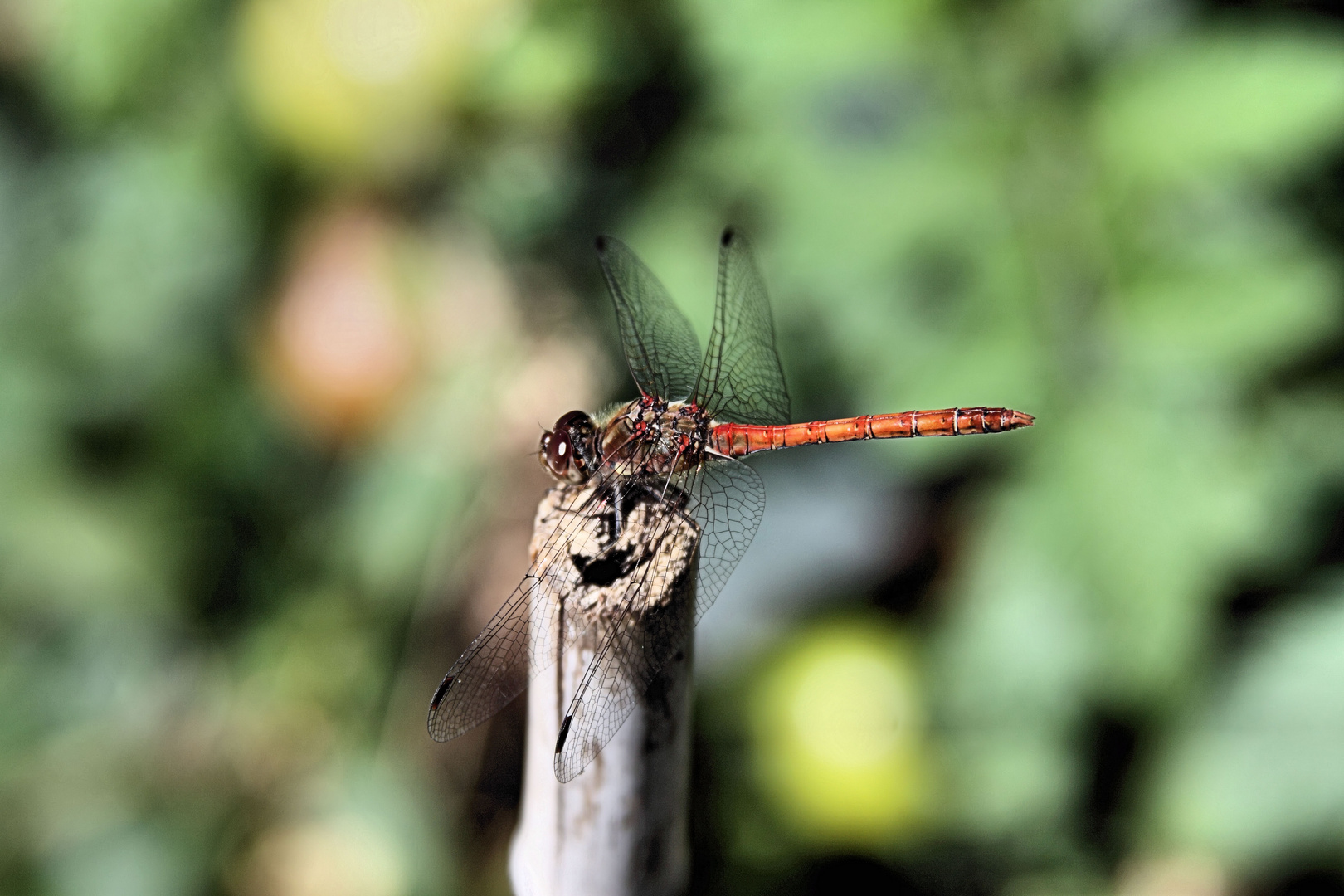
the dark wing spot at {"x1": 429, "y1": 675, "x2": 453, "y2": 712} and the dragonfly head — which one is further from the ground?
the dragonfly head

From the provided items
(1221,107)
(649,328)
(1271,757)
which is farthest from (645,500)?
(1271,757)

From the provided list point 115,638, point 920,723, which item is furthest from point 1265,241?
point 115,638

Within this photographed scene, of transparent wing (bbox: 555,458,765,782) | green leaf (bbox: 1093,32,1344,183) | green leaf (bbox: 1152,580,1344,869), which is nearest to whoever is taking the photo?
transparent wing (bbox: 555,458,765,782)

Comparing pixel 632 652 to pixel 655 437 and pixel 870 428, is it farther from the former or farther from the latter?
pixel 870 428

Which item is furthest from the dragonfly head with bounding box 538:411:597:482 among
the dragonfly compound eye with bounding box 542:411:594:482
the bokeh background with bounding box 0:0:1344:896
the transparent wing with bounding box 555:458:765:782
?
the bokeh background with bounding box 0:0:1344:896

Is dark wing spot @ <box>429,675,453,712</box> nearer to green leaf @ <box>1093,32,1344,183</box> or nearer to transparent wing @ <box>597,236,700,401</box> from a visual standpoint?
transparent wing @ <box>597,236,700,401</box>

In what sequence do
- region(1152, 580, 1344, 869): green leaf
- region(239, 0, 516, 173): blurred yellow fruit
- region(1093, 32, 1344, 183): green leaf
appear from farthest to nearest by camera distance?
region(239, 0, 516, 173): blurred yellow fruit
region(1152, 580, 1344, 869): green leaf
region(1093, 32, 1344, 183): green leaf

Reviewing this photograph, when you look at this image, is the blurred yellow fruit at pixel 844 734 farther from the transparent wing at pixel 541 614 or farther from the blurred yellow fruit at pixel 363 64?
the blurred yellow fruit at pixel 363 64
